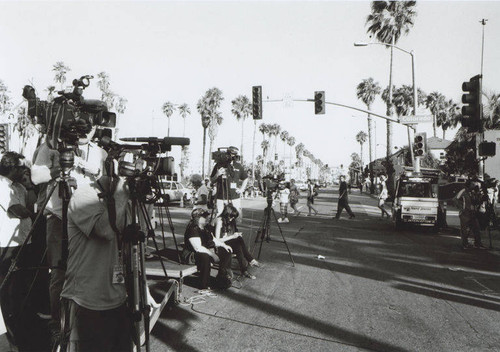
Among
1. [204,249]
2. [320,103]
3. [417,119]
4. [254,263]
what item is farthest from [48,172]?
[320,103]

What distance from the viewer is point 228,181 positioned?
993cm

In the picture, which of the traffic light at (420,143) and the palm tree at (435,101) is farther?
the palm tree at (435,101)

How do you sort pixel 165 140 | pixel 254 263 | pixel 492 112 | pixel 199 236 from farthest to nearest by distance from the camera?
pixel 492 112 < pixel 254 263 < pixel 199 236 < pixel 165 140

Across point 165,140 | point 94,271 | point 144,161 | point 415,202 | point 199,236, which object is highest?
point 165,140

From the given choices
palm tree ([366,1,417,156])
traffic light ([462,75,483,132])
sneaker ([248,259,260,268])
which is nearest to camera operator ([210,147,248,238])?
sneaker ([248,259,260,268])

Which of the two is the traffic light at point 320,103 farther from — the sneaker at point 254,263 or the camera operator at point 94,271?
the camera operator at point 94,271

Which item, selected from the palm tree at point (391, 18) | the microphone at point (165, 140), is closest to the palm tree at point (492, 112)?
the palm tree at point (391, 18)

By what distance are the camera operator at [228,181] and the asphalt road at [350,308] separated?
4.84 feet

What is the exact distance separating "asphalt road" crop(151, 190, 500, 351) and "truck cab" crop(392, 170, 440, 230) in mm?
5215

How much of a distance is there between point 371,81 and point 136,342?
2182 inches

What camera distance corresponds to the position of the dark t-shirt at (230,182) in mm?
9905

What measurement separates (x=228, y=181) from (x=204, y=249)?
3.02 meters

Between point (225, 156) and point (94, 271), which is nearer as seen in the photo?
point (94, 271)

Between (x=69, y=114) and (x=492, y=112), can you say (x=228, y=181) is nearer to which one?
(x=69, y=114)
